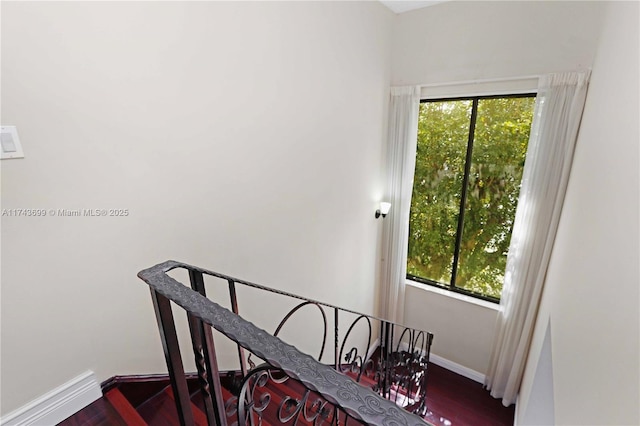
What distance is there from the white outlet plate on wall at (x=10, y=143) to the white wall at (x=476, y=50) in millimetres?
3719

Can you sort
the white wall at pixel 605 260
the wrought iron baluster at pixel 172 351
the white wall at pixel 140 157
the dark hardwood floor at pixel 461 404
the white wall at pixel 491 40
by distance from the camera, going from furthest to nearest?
the dark hardwood floor at pixel 461 404 → the white wall at pixel 491 40 → the white wall at pixel 140 157 → the white wall at pixel 605 260 → the wrought iron baluster at pixel 172 351

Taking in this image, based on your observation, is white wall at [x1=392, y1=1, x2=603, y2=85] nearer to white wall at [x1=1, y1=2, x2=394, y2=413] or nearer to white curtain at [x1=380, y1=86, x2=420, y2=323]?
white curtain at [x1=380, y1=86, x2=420, y2=323]

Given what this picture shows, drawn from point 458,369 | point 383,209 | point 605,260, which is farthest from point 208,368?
point 458,369

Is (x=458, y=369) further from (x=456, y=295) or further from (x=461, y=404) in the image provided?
(x=456, y=295)

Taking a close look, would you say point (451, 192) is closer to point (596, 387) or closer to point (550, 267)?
point (550, 267)

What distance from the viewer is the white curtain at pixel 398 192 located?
12.5 feet

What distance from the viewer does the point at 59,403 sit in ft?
4.78

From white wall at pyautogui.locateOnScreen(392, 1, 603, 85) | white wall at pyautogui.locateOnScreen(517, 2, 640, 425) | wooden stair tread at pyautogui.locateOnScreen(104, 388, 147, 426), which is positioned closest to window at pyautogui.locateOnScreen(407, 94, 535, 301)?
white wall at pyautogui.locateOnScreen(392, 1, 603, 85)

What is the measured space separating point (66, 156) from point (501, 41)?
3.87 m

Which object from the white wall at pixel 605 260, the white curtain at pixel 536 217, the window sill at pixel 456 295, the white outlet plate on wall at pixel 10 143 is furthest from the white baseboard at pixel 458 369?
the white outlet plate on wall at pixel 10 143

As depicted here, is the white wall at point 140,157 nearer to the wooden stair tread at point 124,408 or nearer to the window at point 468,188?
the wooden stair tread at point 124,408

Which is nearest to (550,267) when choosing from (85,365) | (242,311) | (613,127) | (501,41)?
(613,127)

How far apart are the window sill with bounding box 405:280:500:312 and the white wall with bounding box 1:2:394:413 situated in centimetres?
238

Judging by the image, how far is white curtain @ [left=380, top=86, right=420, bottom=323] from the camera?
3.81 metres
